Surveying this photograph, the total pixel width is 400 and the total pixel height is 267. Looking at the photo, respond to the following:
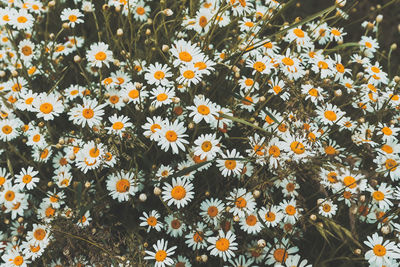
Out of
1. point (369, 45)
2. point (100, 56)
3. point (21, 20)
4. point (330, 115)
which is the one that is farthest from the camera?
point (369, 45)

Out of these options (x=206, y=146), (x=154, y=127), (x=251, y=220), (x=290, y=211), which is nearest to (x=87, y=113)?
(x=154, y=127)

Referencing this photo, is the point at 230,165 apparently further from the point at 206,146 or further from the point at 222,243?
the point at 222,243

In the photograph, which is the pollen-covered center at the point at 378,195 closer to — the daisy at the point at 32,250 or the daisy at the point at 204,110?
the daisy at the point at 204,110

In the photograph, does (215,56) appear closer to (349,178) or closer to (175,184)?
(175,184)

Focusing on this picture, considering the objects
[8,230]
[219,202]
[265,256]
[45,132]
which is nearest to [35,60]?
[45,132]

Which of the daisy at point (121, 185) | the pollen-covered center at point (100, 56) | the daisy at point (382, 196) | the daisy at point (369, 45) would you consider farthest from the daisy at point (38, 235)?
the daisy at point (369, 45)

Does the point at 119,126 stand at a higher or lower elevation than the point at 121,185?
higher

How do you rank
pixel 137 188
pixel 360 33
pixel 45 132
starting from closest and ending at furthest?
1. pixel 137 188
2. pixel 45 132
3. pixel 360 33
